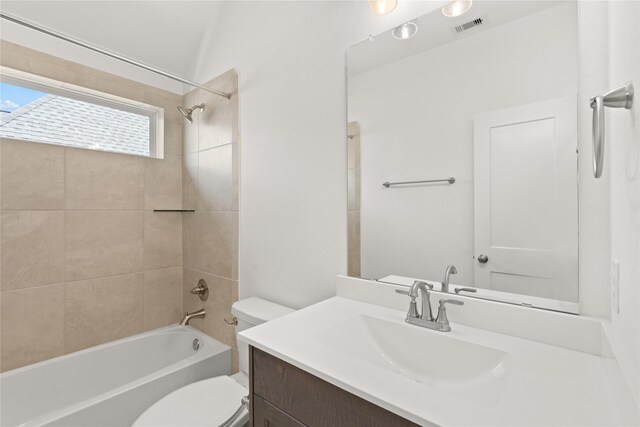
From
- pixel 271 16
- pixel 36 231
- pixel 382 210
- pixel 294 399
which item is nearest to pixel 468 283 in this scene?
pixel 382 210

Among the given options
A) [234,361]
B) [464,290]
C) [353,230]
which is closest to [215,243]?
[234,361]

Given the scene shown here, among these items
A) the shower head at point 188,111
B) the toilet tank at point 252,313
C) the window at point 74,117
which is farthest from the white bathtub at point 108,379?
the shower head at point 188,111

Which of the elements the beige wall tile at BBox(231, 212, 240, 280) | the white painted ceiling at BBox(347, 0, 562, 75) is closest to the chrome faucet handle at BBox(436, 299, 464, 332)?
the white painted ceiling at BBox(347, 0, 562, 75)

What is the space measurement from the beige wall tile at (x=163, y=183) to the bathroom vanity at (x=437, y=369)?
162 cm

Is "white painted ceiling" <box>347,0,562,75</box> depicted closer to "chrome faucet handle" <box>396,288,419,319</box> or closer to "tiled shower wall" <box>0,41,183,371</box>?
"chrome faucet handle" <box>396,288,419,319</box>

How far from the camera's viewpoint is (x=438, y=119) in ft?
3.51

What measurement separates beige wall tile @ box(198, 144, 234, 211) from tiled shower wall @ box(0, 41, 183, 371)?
0.33 meters

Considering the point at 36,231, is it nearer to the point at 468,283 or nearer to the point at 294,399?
the point at 294,399

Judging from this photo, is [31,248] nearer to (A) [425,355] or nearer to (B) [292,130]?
(B) [292,130]

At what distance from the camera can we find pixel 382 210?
1204mm

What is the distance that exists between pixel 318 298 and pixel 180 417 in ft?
2.41

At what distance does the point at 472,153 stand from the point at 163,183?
2.06 m

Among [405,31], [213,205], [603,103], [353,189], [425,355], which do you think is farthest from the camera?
[213,205]

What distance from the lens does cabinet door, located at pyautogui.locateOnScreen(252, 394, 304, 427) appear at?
0.80 m
